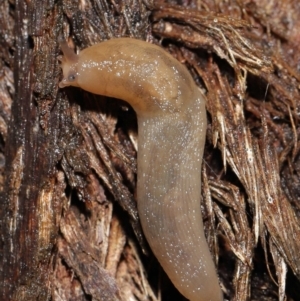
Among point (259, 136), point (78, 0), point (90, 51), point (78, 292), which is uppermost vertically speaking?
point (78, 0)

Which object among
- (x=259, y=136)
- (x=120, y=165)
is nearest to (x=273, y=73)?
(x=259, y=136)

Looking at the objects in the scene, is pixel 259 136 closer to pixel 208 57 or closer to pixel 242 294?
pixel 208 57

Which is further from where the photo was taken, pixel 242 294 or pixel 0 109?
pixel 0 109

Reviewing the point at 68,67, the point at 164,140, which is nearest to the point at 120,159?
the point at 164,140
